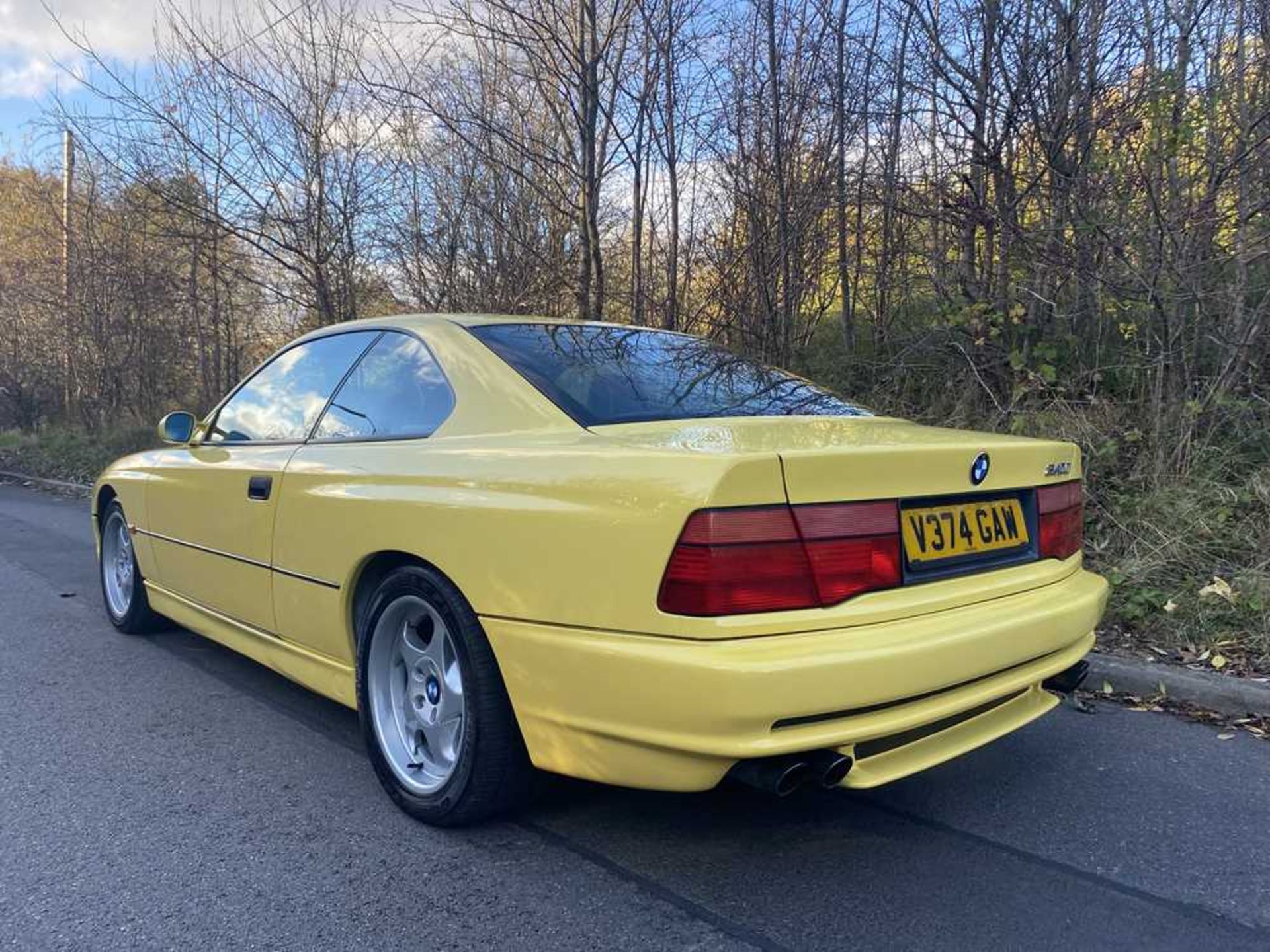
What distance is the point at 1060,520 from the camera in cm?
266

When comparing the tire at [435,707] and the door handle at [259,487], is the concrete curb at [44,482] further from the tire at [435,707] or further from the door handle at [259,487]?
the tire at [435,707]

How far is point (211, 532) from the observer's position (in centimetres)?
361

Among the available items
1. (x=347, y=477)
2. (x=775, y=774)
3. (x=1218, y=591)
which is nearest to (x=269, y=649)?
(x=347, y=477)

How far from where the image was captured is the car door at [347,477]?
8.95ft

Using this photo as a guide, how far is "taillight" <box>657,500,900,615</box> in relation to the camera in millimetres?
1910

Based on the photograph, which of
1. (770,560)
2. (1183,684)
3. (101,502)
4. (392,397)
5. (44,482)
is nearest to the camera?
(770,560)

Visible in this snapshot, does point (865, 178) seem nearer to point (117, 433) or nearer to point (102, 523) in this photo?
point (102, 523)

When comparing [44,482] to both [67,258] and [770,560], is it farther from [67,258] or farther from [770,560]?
[770,560]

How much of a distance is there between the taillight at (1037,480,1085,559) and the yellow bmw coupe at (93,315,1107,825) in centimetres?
1

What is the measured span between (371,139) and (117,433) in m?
7.69

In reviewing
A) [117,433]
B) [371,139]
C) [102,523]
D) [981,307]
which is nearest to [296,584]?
[102,523]

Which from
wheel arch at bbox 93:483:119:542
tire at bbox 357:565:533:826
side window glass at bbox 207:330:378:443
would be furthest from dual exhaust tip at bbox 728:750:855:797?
wheel arch at bbox 93:483:119:542

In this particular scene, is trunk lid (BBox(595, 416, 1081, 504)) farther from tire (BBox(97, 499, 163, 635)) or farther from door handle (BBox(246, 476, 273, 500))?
tire (BBox(97, 499, 163, 635))

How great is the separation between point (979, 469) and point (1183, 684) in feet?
6.54
